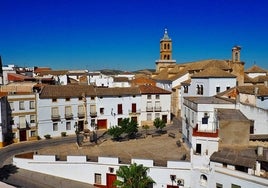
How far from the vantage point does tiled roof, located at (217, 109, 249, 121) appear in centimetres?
2598

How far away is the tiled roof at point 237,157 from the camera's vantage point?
21.7 metres

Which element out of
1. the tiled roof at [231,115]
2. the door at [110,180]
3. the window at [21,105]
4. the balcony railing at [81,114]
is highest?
the window at [21,105]

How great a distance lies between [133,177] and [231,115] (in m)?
10.5

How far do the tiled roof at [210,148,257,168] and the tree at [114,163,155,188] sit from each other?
536 centimetres

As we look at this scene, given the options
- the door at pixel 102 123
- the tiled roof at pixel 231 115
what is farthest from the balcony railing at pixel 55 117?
the tiled roof at pixel 231 115

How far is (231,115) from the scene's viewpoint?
27.4 m

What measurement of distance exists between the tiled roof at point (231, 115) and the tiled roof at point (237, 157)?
2704mm

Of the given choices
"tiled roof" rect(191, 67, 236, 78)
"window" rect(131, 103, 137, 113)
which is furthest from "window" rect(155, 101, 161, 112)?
"tiled roof" rect(191, 67, 236, 78)

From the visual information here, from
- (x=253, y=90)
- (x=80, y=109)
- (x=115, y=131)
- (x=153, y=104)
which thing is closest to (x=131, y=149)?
(x=115, y=131)

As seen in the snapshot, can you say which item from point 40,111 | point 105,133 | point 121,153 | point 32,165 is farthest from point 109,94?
point 32,165

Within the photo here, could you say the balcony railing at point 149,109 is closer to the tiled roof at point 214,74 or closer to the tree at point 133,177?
the tiled roof at point 214,74

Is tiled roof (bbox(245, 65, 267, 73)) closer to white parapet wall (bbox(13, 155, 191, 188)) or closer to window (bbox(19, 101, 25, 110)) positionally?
white parapet wall (bbox(13, 155, 191, 188))

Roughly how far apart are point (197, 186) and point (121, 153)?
363 inches

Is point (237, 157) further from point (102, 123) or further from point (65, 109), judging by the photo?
point (65, 109)
